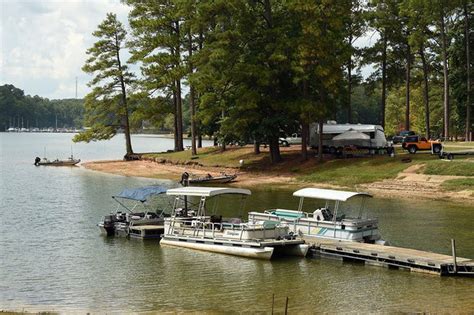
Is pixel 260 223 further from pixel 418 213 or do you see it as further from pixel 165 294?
pixel 418 213

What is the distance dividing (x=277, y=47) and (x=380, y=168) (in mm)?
17794

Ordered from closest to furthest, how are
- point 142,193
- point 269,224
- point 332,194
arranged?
point 269,224 → point 332,194 → point 142,193

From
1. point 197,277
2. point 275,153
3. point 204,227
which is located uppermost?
point 275,153

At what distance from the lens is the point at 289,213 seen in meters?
40.0

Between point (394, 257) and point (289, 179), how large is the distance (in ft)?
133

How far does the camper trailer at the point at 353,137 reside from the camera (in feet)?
261

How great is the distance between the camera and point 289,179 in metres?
72.1

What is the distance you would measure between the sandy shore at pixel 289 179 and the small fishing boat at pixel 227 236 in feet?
80.7

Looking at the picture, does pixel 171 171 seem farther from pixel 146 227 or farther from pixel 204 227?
pixel 204 227

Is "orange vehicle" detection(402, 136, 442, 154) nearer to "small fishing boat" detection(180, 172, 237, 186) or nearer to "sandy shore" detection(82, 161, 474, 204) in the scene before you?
"sandy shore" detection(82, 161, 474, 204)

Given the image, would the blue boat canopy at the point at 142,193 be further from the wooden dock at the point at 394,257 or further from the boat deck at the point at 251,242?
the wooden dock at the point at 394,257

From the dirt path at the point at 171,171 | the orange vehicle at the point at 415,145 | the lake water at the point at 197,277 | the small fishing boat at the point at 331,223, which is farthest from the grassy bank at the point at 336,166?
the small fishing boat at the point at 331,223

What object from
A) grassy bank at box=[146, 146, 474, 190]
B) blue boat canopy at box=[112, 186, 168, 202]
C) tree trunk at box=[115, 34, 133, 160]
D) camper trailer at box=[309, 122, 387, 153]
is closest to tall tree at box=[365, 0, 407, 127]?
camper trailer at box=[309, 122, 387, 153]

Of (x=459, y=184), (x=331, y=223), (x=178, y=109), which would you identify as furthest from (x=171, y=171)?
(x=331, y=223)
